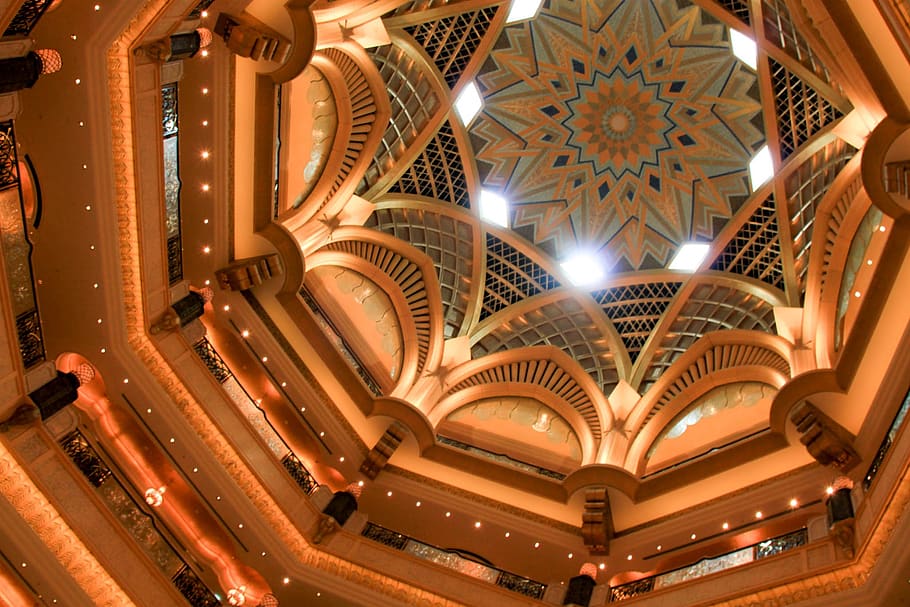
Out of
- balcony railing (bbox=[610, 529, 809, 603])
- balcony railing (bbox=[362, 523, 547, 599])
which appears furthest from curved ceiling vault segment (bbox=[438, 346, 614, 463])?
balcony railing (bbox=[610, 529, 809, 603])

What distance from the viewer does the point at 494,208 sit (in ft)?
72.6

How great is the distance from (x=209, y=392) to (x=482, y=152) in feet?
33.6

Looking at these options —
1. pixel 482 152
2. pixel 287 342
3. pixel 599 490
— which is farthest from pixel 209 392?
pixel 482 152

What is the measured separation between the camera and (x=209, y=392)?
604 inches

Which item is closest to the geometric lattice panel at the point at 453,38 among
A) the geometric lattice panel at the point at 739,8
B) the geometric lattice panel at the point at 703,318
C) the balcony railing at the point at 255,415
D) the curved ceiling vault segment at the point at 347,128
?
the curved ceiling vault segment at the point at 347,128

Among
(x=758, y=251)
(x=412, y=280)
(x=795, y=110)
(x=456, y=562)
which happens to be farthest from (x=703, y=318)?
(x=456, y=562)

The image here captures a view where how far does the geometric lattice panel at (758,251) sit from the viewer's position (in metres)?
19.4

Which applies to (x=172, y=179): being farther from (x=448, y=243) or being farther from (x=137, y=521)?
(x=448, y=243)

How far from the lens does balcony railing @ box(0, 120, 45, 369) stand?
456 inches

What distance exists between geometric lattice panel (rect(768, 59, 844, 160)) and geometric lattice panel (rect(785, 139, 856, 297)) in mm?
543

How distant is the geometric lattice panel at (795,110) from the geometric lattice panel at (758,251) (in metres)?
1.65

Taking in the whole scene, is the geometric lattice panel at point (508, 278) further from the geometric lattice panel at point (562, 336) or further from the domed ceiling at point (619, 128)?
the domed ceiling at point (619, 128)

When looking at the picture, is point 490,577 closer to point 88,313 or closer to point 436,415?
point 436,415

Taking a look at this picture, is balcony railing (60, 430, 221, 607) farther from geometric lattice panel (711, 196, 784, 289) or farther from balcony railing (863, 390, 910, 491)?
geometric lattice panel (711, 196, 784, 289)
